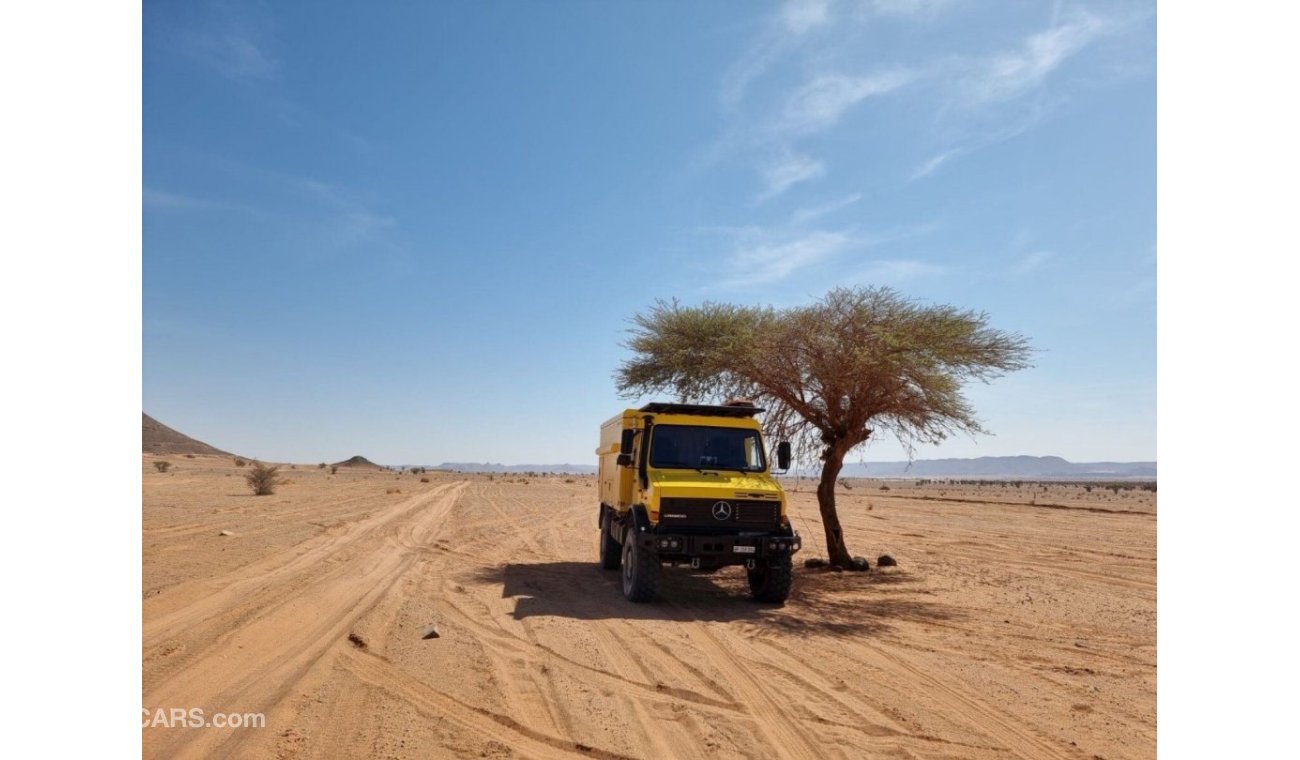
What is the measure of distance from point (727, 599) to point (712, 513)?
190cm

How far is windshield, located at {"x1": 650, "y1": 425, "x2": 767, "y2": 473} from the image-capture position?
12.3 metres

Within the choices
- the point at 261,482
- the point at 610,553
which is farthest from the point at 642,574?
the point at 261,482

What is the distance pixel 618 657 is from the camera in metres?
8.10

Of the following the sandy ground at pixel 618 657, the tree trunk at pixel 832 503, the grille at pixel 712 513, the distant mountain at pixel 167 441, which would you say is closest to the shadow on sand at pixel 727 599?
the sandy ground at pixel 618 657

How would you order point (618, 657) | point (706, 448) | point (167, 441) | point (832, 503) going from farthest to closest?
point (167, 441) → point (832, 503) → point (706, 448) → point (618, 657)

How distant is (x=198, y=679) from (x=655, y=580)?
6.45m

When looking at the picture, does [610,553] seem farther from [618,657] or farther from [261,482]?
[261,482]

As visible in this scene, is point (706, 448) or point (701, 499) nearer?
point (701, 499)

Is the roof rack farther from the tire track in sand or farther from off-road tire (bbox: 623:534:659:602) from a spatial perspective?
the tire track in sand

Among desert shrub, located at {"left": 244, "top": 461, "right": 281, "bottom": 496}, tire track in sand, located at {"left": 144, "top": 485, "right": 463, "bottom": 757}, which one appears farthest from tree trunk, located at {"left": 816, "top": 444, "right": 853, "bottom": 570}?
desert shrub, located at {"left": 244, "top": 461, "right": 281, "bottom": 496}

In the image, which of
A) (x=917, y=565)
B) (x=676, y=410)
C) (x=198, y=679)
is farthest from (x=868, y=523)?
(x=198, y=679)

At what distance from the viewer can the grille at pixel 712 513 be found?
11352mm

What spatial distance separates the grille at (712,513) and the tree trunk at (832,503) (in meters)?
4.24

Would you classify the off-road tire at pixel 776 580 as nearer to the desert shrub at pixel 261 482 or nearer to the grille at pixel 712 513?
the grille at pixel 712 513
